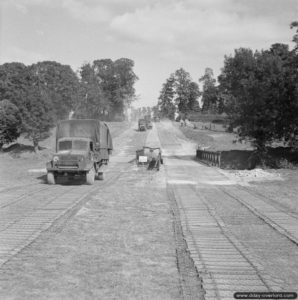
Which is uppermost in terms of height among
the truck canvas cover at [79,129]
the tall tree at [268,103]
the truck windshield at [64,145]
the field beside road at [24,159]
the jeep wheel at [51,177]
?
the tall tree at [268,103]

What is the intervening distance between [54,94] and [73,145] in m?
76.7

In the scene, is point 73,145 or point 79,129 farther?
point 79,129

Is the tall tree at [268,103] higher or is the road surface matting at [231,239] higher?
the tall tree at [268,103]

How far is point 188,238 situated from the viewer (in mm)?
12570

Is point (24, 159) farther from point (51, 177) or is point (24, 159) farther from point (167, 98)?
point (167, 98)

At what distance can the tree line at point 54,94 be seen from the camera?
64.2 m

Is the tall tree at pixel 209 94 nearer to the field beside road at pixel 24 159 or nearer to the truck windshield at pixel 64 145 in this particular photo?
the field beside road at pixel 24 159

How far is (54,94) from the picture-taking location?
330ft

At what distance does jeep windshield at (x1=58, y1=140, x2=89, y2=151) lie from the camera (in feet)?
86.4

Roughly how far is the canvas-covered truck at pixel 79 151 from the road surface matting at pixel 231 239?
4.90 metres

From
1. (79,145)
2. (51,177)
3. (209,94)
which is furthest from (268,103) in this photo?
(209,94)

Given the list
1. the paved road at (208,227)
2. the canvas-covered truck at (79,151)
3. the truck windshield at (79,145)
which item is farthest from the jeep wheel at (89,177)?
the truck windshield at (79,145)

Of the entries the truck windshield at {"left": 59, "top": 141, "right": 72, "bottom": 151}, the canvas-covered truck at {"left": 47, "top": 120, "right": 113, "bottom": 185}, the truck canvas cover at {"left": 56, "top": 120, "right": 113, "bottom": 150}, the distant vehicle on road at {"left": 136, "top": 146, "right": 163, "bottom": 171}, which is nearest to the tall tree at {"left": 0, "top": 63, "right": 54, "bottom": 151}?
the distant vehicle on road at {"left": 136, "top": 146, "right": 163, "bottom": 171}

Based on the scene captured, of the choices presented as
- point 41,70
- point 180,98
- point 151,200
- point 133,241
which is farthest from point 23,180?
point 180,98
